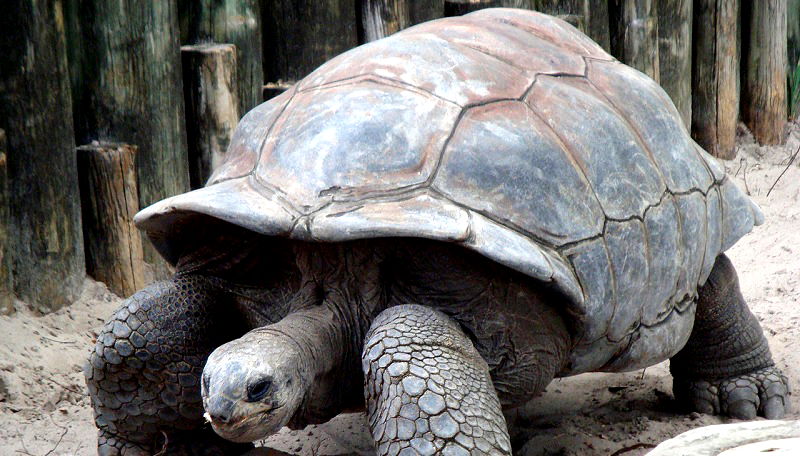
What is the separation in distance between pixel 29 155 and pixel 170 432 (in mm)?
1348

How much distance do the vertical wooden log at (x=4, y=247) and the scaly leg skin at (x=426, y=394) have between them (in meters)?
1.87

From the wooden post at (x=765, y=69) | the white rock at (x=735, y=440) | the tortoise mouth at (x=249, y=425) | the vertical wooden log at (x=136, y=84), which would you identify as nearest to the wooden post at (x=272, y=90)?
the vertical wooden log at (x=136, y=84)

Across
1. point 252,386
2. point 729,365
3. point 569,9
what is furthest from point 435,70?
point 569,9

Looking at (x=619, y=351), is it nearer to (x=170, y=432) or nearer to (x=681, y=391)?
(x=681, y=391)

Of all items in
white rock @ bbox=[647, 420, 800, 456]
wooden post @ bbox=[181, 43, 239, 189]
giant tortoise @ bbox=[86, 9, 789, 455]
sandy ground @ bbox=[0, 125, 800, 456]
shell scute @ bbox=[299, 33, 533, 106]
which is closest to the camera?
white rock @ bbox=[647, 420, 800, 456]

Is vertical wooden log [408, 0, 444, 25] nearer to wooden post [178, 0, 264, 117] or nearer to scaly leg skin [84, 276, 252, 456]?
wooden post [178, 0, 264, 117]

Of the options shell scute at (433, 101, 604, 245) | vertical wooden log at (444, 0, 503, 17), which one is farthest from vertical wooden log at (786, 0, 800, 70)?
shell scute at (433, 101, 604, 245)

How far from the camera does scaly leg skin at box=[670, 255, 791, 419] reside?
3619mm

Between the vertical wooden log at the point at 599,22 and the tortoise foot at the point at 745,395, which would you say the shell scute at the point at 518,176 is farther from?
the vertical wooden log at the point at 599,22

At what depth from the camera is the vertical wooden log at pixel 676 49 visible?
6.20 metres

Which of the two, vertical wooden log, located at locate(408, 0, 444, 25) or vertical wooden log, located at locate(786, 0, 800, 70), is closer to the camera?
vertical wooden log, located at locate(408, 0, 444, 25)

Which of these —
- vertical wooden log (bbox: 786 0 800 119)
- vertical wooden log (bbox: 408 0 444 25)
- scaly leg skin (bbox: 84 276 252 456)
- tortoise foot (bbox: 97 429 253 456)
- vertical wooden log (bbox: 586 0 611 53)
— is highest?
vertical wooden log (bbox: 408 0 444 25)

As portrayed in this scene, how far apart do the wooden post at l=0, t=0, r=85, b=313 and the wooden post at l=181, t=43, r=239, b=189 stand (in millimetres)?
620

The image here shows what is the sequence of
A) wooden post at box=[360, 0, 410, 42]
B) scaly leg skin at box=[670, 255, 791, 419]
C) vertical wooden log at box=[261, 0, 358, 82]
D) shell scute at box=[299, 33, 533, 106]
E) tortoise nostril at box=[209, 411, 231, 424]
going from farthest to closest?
wooden post at box=[360, 0, 410, 42] → vertical wooden log at box=[261, 0, 358, 82] → scaly leg skin at box=[670, 255, 791, 419] → shell scute at box=[299, 33, 533, 106] → tortoise nostril at box=[209, 411, 231, 424]
